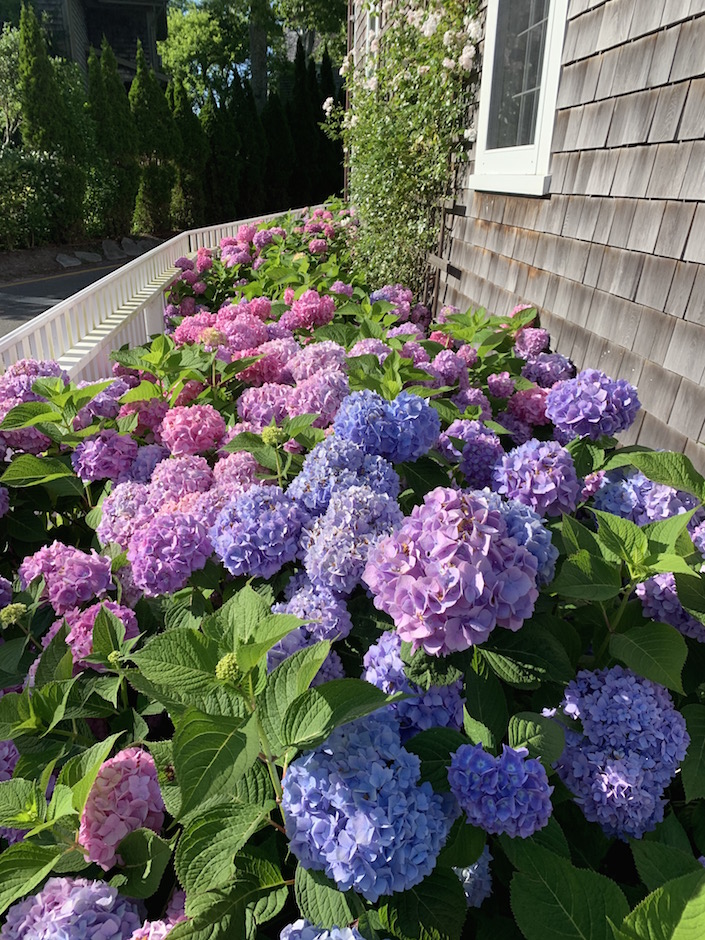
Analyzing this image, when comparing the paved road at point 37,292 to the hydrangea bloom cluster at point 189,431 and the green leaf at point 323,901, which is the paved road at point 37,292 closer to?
the hydrangea bloom cluster at point 189,431

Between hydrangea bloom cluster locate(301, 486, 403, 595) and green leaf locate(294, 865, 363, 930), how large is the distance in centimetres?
43

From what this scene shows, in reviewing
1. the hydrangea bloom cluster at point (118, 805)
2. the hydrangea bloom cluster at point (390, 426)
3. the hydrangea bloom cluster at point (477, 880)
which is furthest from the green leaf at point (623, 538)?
the hydrangea bloom cluster at point (118, 805)

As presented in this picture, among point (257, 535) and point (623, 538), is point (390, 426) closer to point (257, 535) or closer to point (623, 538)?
point (257, 535)

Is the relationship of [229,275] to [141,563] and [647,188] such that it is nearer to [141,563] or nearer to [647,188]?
[647,188]

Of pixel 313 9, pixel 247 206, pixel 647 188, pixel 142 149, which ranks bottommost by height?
pixel 247 206

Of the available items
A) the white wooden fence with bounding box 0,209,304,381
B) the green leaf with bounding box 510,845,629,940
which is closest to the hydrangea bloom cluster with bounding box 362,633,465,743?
the green leaf with bounding box 510,845,629,940

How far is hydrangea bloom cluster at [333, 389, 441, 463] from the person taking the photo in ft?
4.69

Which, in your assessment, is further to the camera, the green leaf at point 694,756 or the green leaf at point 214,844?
the green leaf at point 694,756

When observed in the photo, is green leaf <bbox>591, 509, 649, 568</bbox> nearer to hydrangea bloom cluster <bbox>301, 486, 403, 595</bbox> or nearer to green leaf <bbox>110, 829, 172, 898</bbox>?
hydrangea bloom cluster <bbox>301, 486, 403, 595</bbox>

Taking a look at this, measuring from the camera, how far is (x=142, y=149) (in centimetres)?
1675

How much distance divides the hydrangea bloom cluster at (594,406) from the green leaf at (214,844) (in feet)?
3.80

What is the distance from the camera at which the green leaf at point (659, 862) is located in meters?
0.93

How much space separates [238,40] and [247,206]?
55.0 feet

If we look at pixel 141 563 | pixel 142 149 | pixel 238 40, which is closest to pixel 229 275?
pixel 141 563
